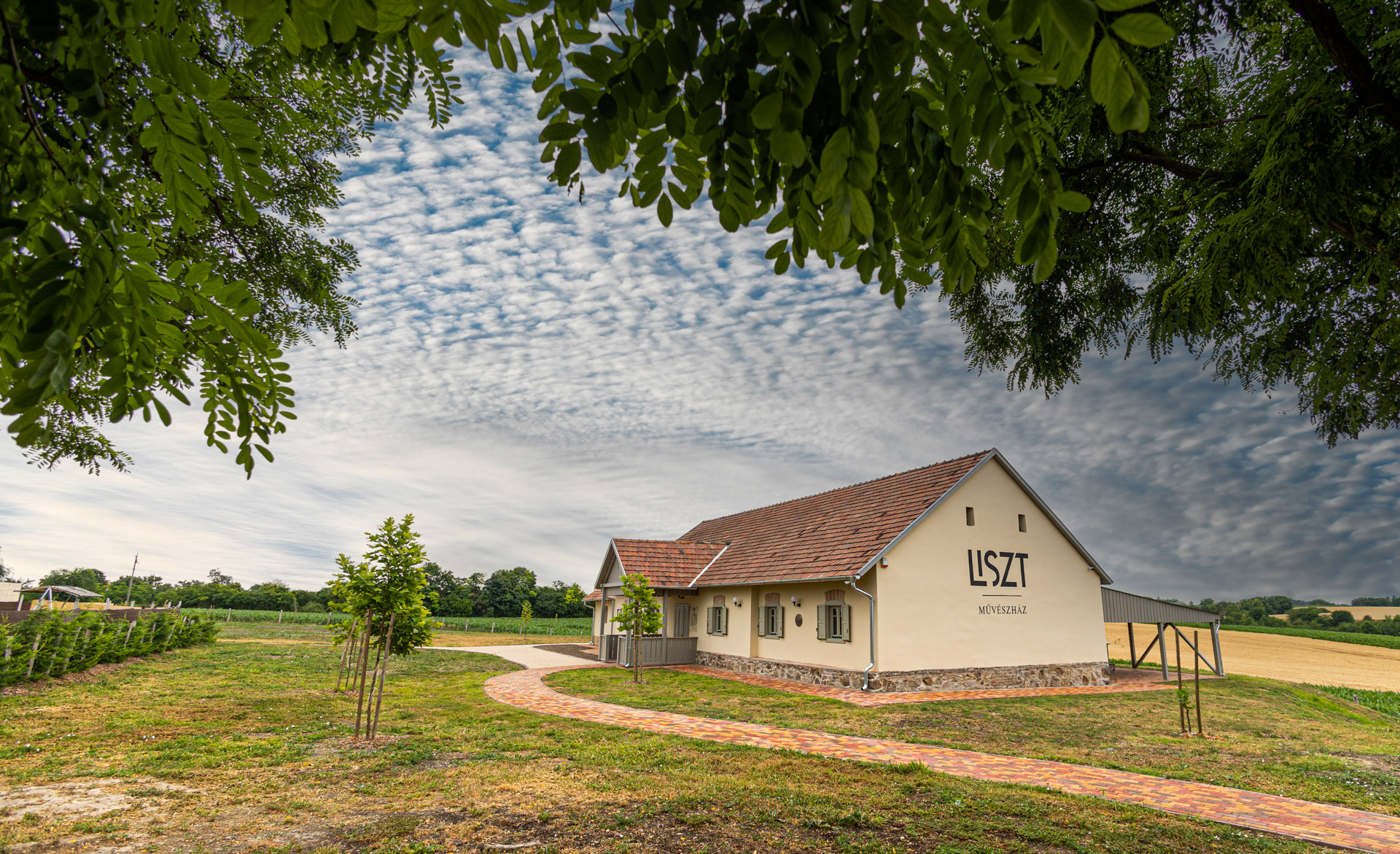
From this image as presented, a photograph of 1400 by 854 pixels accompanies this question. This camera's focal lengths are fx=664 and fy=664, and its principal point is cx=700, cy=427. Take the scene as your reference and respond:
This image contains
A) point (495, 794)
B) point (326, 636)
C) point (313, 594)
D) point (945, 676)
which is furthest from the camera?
point (313, 594)

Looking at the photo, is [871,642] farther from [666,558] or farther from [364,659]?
[364,659]

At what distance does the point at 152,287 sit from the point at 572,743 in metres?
9.82

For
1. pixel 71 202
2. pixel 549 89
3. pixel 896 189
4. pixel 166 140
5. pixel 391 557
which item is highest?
pixel 549 89

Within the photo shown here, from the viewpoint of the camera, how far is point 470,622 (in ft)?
176

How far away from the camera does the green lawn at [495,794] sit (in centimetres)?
597

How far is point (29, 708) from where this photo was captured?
12.3 meters

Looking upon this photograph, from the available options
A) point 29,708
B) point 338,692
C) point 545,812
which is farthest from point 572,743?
point 29,708

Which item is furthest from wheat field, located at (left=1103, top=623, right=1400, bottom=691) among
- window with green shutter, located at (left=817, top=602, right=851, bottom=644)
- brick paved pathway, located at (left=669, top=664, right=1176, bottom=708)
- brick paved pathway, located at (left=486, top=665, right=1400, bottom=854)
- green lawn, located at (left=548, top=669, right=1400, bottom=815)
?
brick paved pathway, located at (left=486, top=665, right=1400, bottom=854)

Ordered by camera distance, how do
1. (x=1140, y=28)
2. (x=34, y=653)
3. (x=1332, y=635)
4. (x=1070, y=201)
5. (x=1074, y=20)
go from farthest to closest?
(x=1332, y=635)
(x=34, y=653)
(x=1070, y=201)
(x=1140, y=28)
(x=1074, y=20)

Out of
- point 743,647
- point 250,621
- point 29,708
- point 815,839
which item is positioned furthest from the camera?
point 250,621

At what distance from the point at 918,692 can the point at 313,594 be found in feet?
254

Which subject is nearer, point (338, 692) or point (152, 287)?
point (152, 287)

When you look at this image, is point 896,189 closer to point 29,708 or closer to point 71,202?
point 71,202

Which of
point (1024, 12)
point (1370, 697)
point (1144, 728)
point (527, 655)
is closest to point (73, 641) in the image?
point (527, 655)
